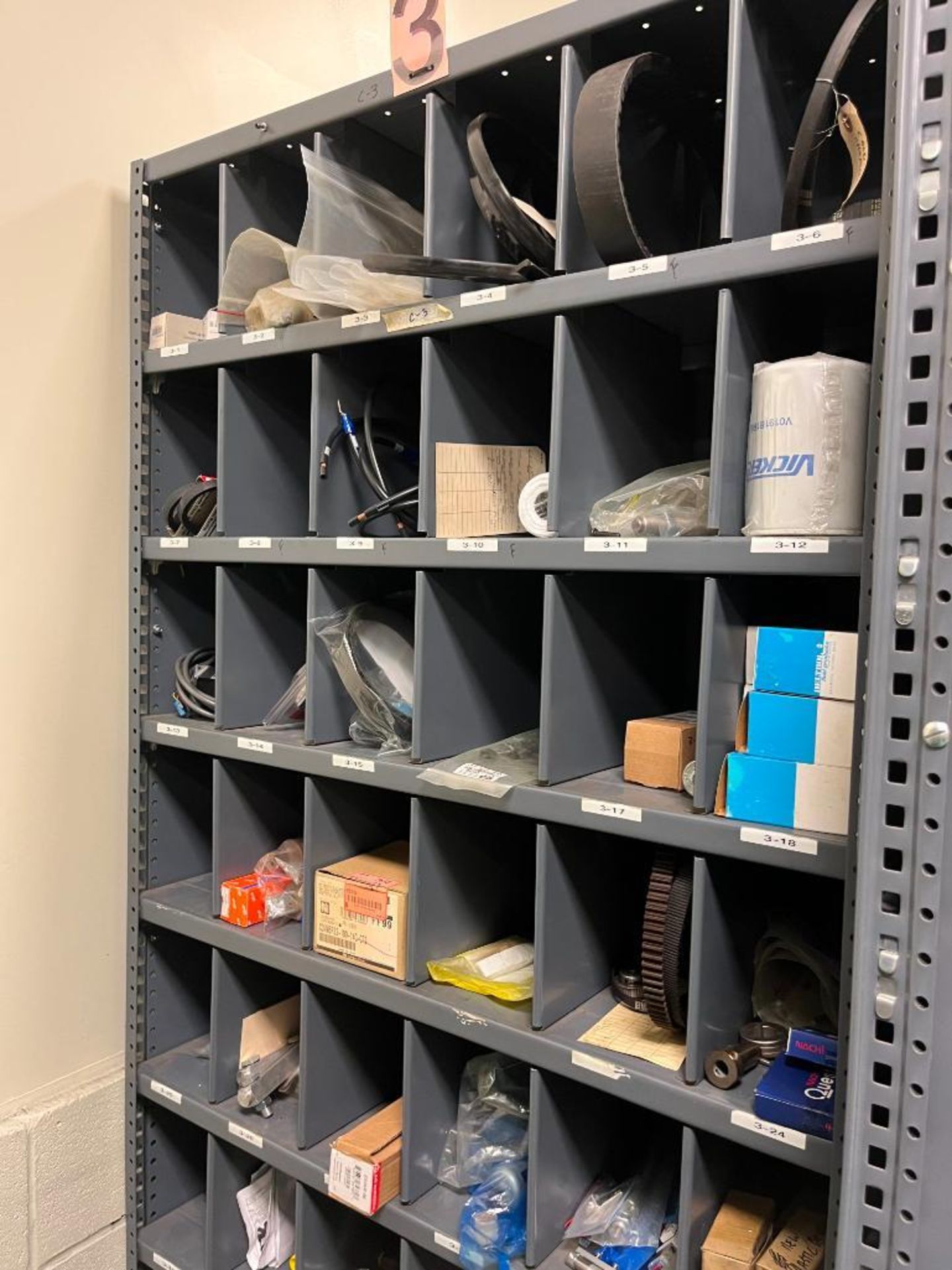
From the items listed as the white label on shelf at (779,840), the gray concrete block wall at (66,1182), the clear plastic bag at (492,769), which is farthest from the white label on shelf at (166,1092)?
the white label on shelf at (779,840)

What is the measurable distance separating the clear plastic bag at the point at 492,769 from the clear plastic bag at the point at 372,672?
0.40 feet

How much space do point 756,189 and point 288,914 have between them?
54.3 inches

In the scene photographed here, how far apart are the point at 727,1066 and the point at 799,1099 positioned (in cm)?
9

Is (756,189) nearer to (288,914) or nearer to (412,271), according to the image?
(412,271)

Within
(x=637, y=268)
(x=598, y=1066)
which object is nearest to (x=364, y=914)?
(x=598, y=1066)

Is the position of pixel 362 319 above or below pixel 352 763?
above

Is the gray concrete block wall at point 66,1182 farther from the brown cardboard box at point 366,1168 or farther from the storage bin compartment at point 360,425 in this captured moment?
the storage bin compartment at point 360,425

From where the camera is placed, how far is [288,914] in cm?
172

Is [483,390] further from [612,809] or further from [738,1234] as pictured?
[738,1234]

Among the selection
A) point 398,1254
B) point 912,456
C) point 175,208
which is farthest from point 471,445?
point 398,1254

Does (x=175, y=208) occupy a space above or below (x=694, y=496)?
above

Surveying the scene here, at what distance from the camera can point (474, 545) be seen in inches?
52.6

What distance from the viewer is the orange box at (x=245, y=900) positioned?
1687 mm

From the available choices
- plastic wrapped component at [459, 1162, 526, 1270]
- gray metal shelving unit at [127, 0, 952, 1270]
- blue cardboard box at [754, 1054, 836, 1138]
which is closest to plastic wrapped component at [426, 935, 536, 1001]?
gray metal shelving unit at [127, 0, 952, 1270]
